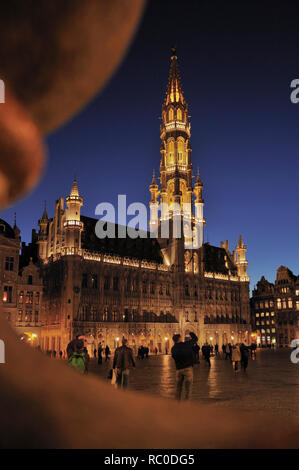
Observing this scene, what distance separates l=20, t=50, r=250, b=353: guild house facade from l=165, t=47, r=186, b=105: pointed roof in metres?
0.24

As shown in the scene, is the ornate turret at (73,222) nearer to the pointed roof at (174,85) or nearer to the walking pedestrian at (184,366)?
the pointed roof at (174,85)

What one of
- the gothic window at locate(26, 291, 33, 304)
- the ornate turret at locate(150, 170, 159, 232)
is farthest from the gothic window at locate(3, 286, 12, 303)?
the ornate turret at locate(150, 170, 159, 232)

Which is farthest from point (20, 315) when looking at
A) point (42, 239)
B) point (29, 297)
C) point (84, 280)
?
point (42, 239)

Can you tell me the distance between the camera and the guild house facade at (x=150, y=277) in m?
61.4

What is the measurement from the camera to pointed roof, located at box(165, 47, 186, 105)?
96.1 meters

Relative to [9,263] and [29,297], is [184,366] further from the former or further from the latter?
[29,297]

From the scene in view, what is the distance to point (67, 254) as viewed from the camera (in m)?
61.8

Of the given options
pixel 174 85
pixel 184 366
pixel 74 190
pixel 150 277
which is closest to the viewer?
pixel 184 366

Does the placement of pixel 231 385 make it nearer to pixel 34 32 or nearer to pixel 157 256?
pixel 34 32

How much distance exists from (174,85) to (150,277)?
1926 inches

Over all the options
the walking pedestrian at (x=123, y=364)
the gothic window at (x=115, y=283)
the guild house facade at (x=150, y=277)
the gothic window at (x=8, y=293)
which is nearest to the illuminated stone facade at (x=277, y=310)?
the guild house facade at (x=150, y=277)

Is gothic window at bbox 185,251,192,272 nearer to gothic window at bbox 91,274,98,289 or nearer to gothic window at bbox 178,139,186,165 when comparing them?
gothic window at bbox 178,139,186,165

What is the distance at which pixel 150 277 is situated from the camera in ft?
241

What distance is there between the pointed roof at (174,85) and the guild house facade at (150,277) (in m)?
0.24
